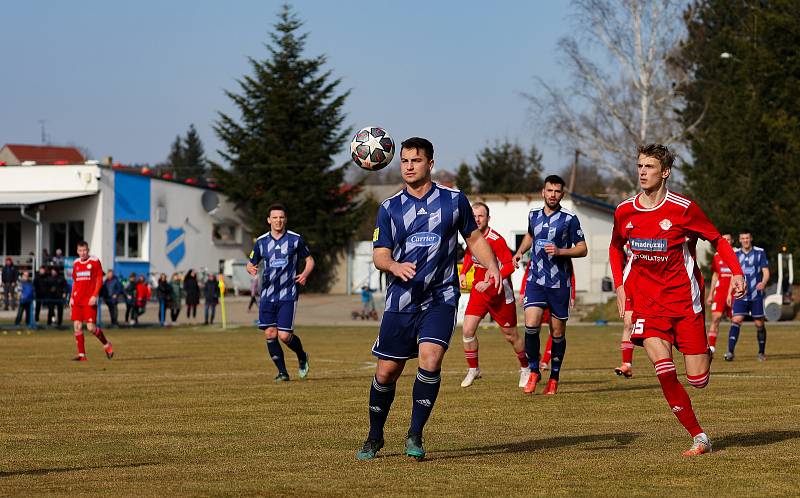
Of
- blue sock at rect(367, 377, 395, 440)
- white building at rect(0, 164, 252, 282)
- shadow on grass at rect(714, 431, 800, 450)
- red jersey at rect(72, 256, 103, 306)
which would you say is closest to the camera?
blue sock at rect(367, 377, 395, 440)

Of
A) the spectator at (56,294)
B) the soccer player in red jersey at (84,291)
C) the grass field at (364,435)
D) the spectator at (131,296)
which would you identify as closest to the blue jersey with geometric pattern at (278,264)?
the grass field at (364,435)

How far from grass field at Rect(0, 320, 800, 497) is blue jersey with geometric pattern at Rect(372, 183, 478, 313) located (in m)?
1.21

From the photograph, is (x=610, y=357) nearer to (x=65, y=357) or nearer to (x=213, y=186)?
(x=65, y=357)

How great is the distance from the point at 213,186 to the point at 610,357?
2033 inches

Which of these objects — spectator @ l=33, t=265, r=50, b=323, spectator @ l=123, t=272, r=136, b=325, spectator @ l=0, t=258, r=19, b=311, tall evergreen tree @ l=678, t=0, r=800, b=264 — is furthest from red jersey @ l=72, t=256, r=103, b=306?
tall evergreen tree @ l=678, t=0, r=800, b=264

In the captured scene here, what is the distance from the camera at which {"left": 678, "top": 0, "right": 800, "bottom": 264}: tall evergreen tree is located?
46.5 meters

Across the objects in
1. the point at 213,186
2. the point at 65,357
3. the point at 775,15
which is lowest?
the point at 65,357

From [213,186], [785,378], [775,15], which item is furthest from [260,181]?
[785,378]

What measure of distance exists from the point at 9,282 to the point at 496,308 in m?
39.2

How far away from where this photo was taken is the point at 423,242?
8711mm

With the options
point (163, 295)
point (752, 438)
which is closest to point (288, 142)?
point (163, 295)

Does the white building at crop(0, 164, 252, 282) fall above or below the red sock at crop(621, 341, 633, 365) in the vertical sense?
above

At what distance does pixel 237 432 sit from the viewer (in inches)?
421

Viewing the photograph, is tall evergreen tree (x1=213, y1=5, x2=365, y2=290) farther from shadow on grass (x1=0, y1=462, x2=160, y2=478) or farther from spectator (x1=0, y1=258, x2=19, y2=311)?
shadow on grass (x1=0, y1=462, x2=160, y2=478)
